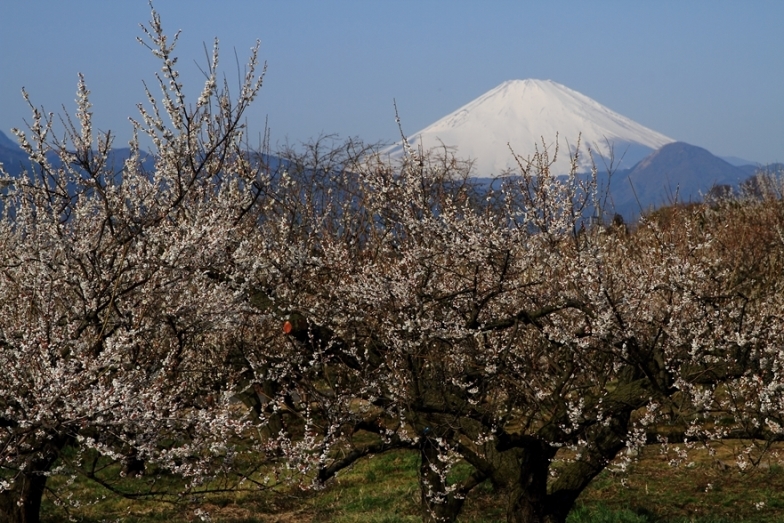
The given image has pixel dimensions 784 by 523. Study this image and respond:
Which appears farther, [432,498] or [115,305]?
[432,498]

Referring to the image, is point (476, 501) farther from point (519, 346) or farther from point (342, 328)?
point (342, 328)

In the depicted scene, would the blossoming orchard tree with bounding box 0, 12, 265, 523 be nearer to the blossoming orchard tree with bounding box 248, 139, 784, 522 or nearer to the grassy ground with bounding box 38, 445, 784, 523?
the blossoming orchard tree with bounding box 248, 139, 784, 522

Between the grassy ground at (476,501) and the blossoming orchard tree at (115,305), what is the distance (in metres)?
3.69

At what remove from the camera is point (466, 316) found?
792cm

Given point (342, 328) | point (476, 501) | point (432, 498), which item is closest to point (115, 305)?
point (342, 328)

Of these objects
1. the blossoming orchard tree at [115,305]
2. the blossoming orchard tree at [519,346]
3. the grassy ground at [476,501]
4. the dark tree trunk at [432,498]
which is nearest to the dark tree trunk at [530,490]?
the blossoming orchard tree at [519,346]

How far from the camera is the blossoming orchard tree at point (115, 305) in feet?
16.4

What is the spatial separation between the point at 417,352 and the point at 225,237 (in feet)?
7.63

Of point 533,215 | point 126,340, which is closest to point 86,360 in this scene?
point 126,340

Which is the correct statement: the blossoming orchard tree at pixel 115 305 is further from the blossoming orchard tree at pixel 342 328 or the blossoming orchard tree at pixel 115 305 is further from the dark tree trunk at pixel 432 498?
the dark tree trunk at pixel 432 498

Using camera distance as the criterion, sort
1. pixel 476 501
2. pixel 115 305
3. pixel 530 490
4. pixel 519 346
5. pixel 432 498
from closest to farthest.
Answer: pixel 115 305, pixel 530 490, pixel 519 346, pixel 432 498, pixel 476 501

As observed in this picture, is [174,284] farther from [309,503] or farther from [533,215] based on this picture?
[309,503]

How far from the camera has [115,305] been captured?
6.06 meters

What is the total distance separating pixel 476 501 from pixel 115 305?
6594 mm
